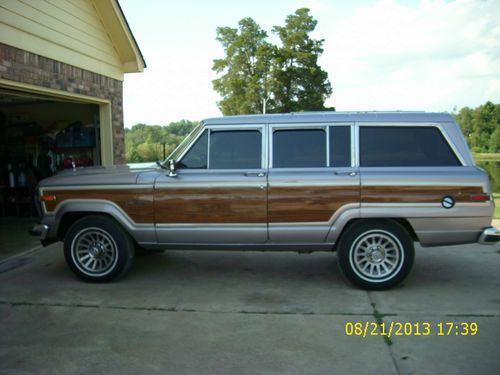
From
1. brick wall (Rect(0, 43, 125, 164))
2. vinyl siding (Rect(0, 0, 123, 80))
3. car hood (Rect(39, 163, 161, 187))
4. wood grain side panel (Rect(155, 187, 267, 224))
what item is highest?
vinyl siding (Rect(0, 0, 123, 80))

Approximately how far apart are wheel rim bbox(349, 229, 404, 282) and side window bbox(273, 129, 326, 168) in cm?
103

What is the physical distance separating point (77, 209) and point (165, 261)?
64.5 inches

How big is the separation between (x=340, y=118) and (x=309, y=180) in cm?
82


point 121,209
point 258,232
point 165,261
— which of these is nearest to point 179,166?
point 121,209

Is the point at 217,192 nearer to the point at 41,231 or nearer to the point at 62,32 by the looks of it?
the point at 41,231

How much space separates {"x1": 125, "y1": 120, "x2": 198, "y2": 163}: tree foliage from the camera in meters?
17.6

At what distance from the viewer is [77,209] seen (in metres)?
5.57

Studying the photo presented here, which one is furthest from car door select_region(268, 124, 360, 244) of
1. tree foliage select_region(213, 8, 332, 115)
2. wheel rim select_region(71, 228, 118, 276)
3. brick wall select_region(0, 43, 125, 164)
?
tree foliage select_region(213, 8, 332, 115)

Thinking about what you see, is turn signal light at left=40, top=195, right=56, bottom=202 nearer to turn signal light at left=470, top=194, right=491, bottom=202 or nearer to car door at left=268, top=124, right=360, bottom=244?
car door at left=268, top=124, right=360, bottom=244

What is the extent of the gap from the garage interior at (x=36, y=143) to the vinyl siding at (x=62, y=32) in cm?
129

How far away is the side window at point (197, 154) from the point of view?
18.0 feet

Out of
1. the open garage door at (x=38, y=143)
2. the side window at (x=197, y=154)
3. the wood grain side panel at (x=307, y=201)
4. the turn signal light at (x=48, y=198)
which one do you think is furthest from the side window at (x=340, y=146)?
the open garage door at (x=38, y=143)

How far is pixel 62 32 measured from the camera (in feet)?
28.2

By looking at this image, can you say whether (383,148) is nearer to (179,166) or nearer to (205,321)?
(179,166)
